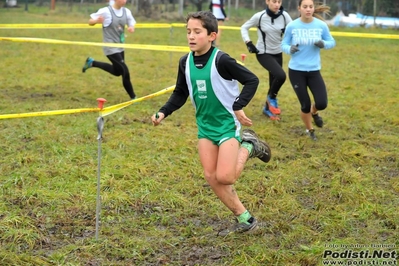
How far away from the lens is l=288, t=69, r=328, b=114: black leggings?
7684 mm

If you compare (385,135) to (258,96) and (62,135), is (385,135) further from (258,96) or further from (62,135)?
(62,135)

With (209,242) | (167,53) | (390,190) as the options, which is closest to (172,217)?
(209,242)

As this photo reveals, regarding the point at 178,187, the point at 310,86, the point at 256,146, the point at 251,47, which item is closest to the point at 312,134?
the point at 310,86

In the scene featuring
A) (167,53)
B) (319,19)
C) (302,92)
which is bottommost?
(167,53)

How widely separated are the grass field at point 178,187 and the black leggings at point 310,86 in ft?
1.72

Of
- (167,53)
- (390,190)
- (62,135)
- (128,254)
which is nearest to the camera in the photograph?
(128,254)

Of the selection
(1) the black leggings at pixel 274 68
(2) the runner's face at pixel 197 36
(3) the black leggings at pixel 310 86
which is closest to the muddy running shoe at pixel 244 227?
(2) the runner's face at pixel 197 36

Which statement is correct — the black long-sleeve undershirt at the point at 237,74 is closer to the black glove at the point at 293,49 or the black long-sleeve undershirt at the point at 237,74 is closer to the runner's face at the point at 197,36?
the runner's face at the point at 197,36

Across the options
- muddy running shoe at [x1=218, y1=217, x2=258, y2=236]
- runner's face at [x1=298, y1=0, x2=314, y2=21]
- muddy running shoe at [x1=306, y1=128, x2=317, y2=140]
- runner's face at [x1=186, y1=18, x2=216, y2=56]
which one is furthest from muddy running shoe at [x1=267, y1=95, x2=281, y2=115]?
runner's face at [x1=186, y1=18, x2=216, y2=56]

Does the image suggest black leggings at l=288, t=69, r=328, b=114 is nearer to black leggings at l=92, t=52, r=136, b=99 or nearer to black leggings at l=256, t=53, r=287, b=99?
black leggings at l=256, t=53, r=287, b=99

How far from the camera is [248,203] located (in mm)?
5590

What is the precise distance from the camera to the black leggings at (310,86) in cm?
768

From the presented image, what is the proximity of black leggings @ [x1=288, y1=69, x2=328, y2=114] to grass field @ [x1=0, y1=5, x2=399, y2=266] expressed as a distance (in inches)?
20.7

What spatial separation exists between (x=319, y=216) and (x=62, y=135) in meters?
3.89
